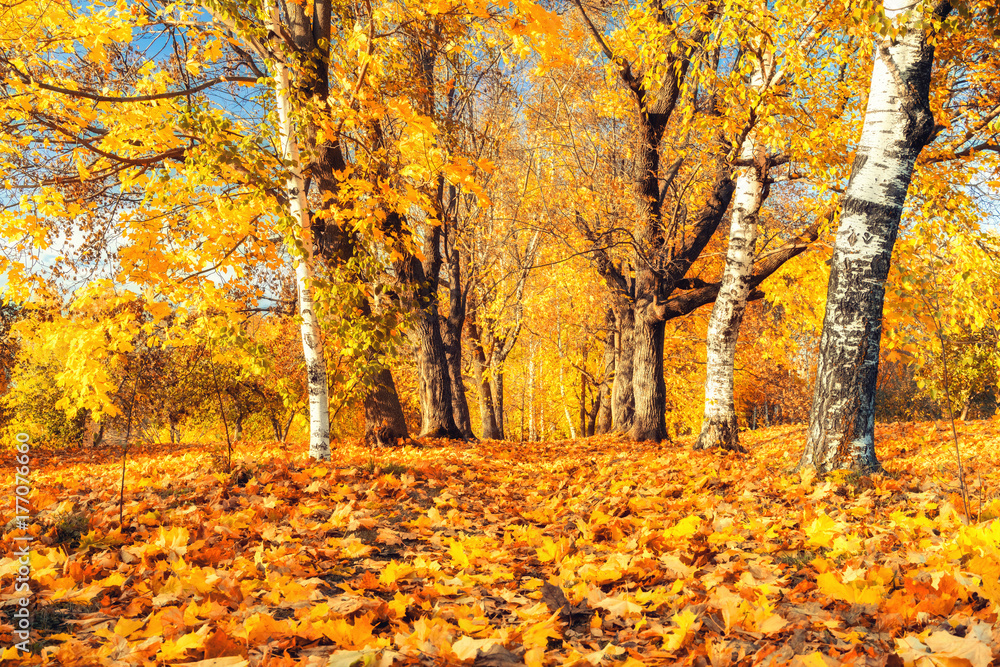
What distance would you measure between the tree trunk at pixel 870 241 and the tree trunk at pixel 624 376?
826cm

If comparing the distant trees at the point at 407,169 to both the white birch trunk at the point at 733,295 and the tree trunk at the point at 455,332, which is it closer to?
the white birch trunk at the point at 733,295

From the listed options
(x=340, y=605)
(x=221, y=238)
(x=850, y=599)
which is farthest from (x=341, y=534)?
(x=221, y=238)

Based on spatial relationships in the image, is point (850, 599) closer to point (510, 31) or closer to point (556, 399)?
point (510, 31)

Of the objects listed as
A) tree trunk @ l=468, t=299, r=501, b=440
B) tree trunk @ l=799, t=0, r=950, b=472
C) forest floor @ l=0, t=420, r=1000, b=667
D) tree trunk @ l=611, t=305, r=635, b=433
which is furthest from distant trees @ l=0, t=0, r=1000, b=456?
tree trunk @ l=468, t=299, r=501, b=440

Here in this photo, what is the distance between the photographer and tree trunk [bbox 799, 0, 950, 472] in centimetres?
436

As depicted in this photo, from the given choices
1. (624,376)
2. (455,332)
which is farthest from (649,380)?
(455,332)

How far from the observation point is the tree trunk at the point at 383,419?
8578 mm

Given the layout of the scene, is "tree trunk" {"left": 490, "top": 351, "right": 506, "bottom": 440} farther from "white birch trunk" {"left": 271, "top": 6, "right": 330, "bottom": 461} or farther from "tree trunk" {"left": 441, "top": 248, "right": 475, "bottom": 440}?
"white birch trunk" {"left": 271, "top": 6, "right": 330, "bottom": 461}

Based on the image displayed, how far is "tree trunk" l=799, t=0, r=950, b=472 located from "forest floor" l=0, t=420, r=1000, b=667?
0.47m

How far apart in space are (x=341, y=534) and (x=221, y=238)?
16.2 ft

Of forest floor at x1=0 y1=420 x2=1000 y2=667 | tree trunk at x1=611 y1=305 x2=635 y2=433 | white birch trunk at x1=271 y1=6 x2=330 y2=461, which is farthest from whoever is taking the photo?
tree trunk at x1=611 y1=305 x2=635 y2=433

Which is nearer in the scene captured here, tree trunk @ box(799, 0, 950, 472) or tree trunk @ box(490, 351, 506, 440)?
tree trunk @ box(799, 0, 950, 472)

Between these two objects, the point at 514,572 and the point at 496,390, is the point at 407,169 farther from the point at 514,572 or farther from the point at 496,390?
the point at 496,390
